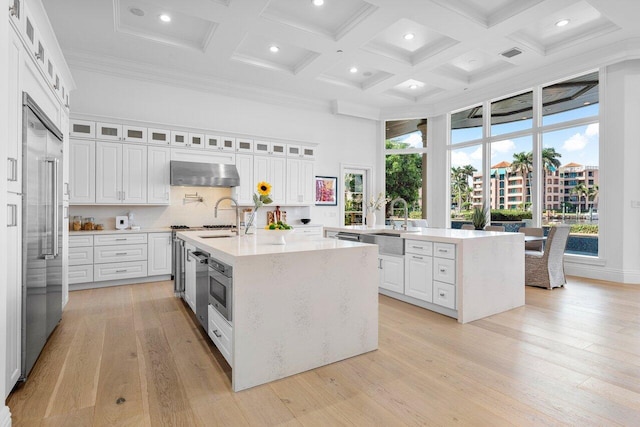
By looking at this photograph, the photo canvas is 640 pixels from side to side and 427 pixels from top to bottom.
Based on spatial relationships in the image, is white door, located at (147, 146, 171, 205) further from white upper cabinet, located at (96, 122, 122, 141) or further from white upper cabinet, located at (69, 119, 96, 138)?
white upper cabinet, located at (69, 119, 96, 138)

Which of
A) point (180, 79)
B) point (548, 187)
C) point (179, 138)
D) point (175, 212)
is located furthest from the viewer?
point (548, 187)

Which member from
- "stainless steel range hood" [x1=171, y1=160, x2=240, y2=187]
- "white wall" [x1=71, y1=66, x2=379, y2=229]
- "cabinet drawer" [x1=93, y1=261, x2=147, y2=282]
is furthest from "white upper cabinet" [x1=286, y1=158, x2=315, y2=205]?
"cabinet drawer" [x1=93, y1=261, x2=147, y2=282]

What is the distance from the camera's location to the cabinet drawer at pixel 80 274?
464 cm

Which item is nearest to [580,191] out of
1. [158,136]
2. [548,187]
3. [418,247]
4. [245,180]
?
[548,187]

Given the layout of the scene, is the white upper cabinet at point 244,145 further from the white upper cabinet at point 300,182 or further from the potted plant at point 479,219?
the potted plant at point 479,219

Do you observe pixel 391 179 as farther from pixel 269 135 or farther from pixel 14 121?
pixel 14 121

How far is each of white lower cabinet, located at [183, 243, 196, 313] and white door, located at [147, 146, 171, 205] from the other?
2.04 metres

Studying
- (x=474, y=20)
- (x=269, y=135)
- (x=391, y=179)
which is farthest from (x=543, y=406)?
(x=391, y=179)

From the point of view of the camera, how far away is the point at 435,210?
8148 mm

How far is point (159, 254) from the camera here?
17.2 feet

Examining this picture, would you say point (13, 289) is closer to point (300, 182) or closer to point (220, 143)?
point (220, 143)

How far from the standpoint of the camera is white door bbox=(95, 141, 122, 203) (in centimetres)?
503

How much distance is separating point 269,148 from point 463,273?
4.32m

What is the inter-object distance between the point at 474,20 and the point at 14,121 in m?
4.85
